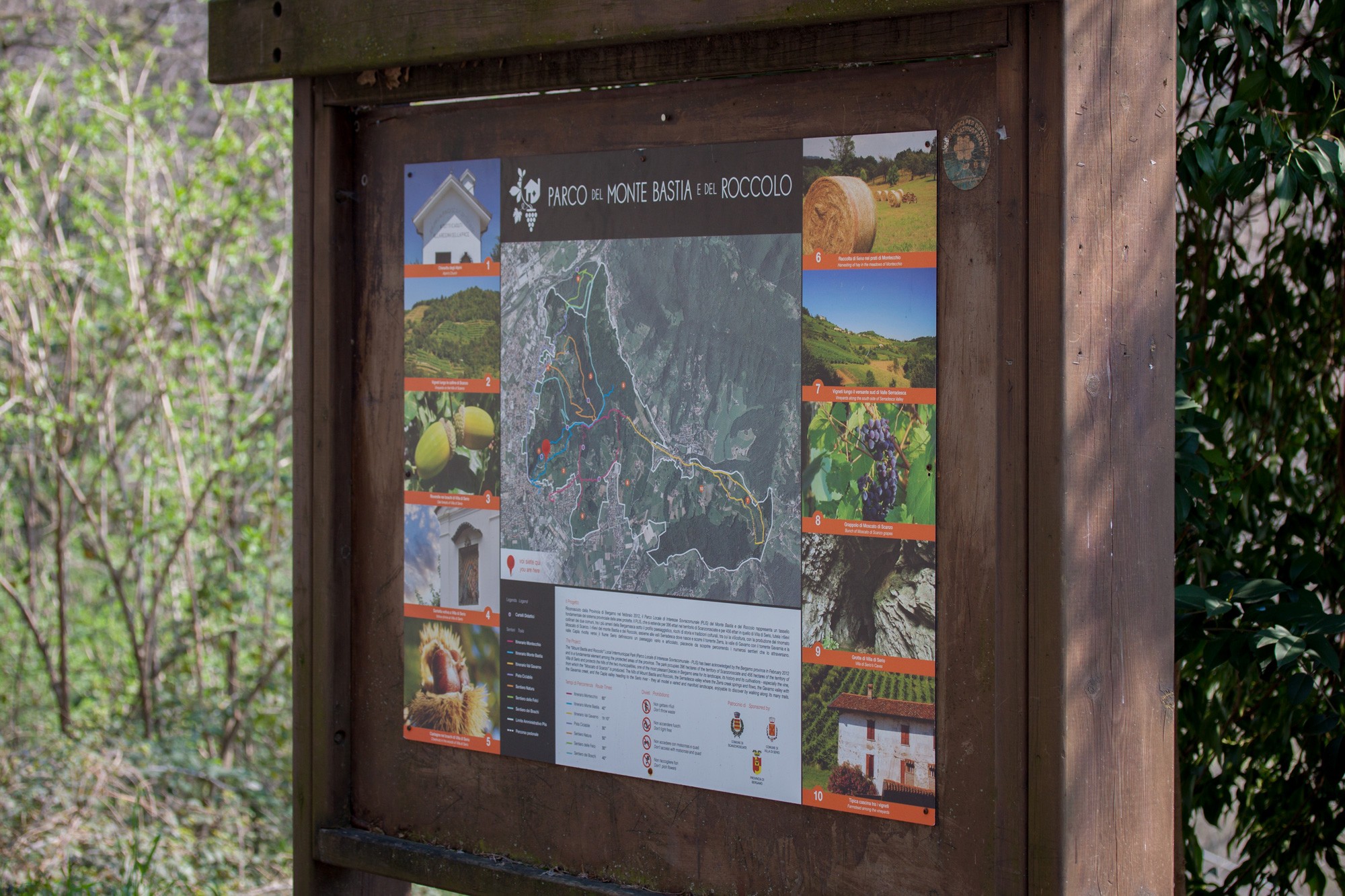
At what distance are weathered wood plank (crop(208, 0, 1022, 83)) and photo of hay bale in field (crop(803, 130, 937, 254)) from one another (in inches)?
7.2

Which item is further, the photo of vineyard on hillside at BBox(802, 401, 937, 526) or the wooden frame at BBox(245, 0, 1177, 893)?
the photo of vineyard on hillside at BBox(802, 401, 937, 526)

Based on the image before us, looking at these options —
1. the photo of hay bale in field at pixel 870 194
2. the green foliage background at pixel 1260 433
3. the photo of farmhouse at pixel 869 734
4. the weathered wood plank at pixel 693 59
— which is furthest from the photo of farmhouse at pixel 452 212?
the green foliage background at pixel 1260 433

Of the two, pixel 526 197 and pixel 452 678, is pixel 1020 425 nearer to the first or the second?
pixel 526 197

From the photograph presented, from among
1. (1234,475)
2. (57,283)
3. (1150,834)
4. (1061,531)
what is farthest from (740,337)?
(57,283)

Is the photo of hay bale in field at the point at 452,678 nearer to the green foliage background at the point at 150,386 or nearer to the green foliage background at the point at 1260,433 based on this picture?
the green foliage background at the point at 1260,433

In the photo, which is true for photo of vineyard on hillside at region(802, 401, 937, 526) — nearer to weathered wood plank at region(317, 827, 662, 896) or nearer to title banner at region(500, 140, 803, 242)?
title banner at region(500, 140, 803, 242)

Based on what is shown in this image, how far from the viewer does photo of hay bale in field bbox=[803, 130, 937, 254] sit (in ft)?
5.70

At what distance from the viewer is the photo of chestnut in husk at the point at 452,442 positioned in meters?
2.11

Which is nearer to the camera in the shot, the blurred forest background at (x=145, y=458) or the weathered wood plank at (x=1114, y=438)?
the weathered wood plank at (x=1114, y=438)

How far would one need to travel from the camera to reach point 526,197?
81.6 inches

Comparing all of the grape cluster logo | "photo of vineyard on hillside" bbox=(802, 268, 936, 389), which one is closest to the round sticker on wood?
"photo of vineyard on hillside" bbox=(802, 268, 936, 389)

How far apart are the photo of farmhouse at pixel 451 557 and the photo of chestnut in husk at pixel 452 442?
0.15 ft

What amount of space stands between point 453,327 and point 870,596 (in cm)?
90

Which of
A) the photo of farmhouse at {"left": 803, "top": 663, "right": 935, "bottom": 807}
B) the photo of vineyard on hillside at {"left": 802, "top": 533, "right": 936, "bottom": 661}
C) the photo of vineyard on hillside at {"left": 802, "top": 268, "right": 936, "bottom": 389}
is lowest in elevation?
the photo of farmhouse at {"left": 803, "top": 663, "right": 935, "bottom": 807}
